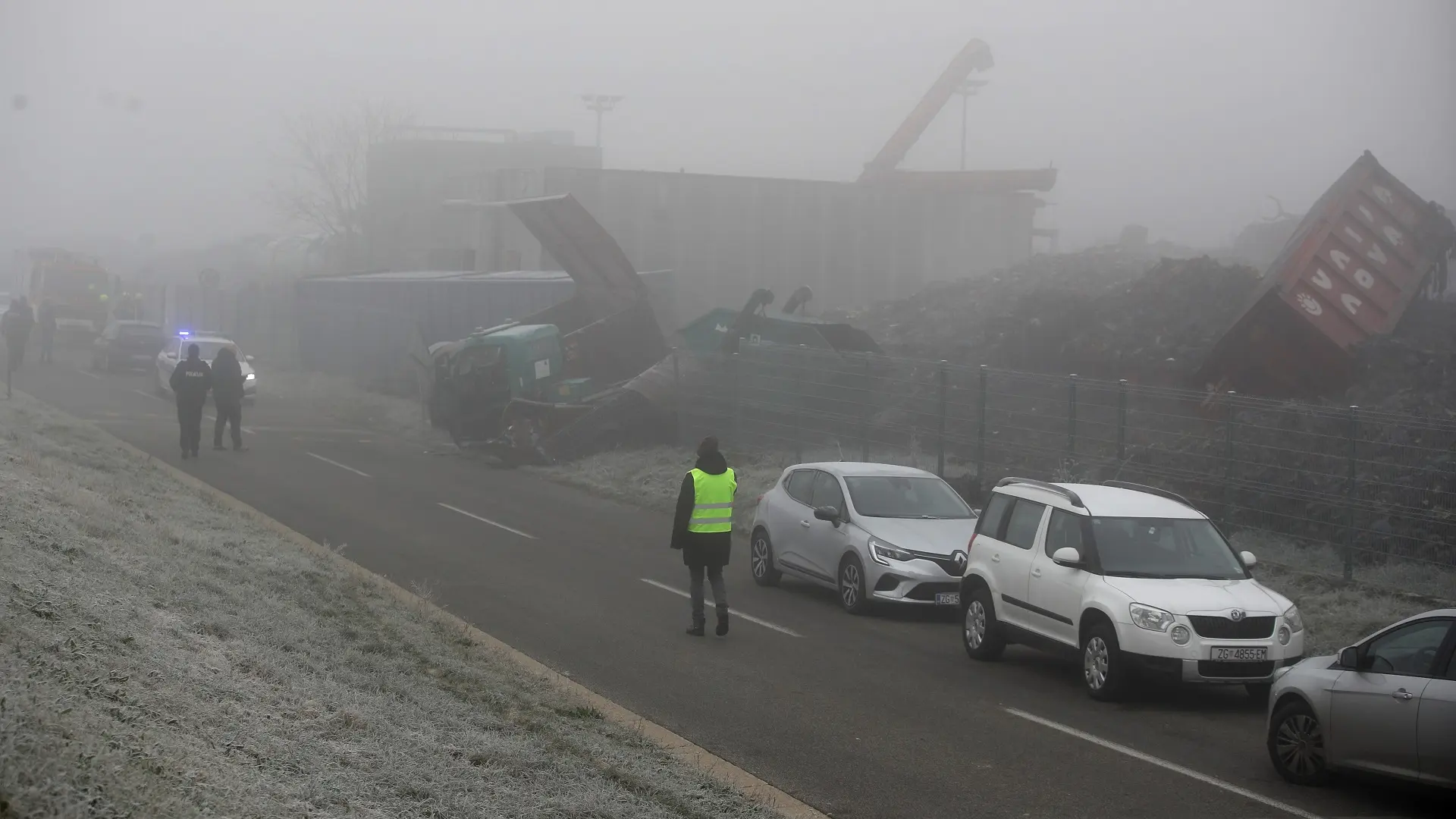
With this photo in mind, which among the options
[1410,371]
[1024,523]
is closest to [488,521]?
[1024,523]

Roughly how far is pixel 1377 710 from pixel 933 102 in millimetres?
55265

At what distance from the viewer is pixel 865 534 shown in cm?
1351

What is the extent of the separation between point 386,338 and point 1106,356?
2324 cm

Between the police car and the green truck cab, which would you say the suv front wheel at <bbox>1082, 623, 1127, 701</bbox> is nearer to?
the green truck cab

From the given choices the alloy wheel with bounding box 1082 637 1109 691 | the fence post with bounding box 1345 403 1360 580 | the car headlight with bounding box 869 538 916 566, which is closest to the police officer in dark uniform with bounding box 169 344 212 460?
the car headlight with bounding box 869 538 916 566

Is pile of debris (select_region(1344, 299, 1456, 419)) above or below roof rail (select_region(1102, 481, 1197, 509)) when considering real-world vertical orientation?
above

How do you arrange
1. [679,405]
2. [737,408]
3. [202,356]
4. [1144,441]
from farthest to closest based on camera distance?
[202,356] < [679,405] < [737,408] < [1144,441]

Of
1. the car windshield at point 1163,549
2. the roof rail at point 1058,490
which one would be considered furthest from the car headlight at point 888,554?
the car windshield at point 1163,549

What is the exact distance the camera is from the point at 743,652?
1132cm

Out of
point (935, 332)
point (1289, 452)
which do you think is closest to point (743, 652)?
point (1289, 452)

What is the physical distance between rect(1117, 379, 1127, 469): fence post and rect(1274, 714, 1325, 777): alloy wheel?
8577mm

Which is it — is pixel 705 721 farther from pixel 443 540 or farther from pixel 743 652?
pixel 443 540

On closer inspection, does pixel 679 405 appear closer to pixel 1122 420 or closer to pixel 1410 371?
pixel 1122 420

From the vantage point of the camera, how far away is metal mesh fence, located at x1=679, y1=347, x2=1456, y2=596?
13.4m
